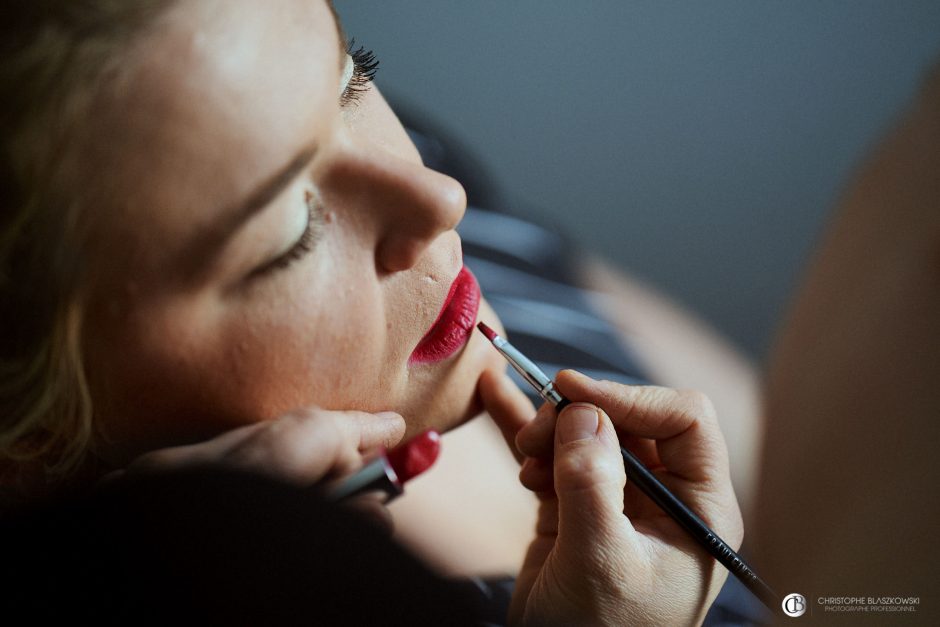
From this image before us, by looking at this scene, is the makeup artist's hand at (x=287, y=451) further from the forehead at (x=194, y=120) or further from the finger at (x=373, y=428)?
the forehead at (x=194, y=120)

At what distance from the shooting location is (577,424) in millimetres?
546

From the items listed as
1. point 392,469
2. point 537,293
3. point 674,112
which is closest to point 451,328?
point 392,469

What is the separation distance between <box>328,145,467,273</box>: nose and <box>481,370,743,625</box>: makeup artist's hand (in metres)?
0.17

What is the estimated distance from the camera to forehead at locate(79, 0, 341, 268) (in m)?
0.41

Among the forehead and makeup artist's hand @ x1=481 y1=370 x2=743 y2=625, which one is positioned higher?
the forehead

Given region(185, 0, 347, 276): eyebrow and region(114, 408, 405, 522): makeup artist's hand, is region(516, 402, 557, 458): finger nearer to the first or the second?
region(114, 408, 405, 522): makeup artist's hand

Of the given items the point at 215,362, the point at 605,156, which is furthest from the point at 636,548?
the point at 605,156

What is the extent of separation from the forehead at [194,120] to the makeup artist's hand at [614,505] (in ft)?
0.96

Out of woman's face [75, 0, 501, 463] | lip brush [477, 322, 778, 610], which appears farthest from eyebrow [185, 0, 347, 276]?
lip brush [477, 322, 778, 610]

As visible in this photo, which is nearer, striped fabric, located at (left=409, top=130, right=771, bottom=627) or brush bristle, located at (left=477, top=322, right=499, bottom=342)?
brush bristle, located at (left=477, top=322, right=499, bottom=342)

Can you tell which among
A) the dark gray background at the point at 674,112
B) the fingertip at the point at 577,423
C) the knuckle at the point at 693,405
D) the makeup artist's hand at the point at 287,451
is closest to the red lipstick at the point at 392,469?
the makeup artist's hand at the point at 287,451

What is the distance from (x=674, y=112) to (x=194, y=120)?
523mm

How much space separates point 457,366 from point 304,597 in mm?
223

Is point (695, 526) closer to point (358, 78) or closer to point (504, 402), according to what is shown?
point (504, 402)
